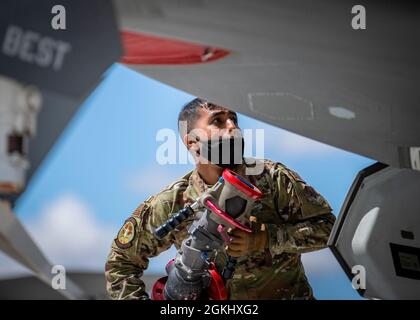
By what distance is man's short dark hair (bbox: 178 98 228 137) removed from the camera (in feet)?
10.3

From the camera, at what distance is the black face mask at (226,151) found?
3.12m

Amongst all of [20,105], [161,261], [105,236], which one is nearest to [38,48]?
[20,105]

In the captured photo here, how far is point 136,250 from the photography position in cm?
315

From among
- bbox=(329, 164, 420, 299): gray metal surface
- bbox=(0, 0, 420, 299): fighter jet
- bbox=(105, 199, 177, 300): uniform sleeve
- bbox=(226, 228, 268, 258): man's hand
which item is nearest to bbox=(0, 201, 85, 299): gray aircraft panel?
bbox=(0, 0, 420, 299): fighter jet

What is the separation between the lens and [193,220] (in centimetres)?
308

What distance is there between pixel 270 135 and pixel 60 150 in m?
0.87

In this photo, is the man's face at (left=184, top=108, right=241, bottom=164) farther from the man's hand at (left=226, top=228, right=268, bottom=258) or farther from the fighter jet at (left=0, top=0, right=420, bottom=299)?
the man's hand at (left=226, top=228, right=268, bottom=258)

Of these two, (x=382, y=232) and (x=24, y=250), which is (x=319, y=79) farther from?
(x=24, y=250)

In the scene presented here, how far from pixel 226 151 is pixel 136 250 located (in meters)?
0.55

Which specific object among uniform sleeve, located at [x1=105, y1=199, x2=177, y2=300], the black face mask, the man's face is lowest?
uniform sleeve, located at [x1=105, y1=199, x2=177, y2=300]

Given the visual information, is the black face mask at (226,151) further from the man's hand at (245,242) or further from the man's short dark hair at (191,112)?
the man's hand at (245,242)

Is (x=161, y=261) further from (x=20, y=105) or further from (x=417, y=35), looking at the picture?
(x=417, y=35)

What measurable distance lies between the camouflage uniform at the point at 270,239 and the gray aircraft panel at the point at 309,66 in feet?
0.80

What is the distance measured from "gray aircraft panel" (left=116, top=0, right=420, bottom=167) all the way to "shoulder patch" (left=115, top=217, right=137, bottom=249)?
59cm
